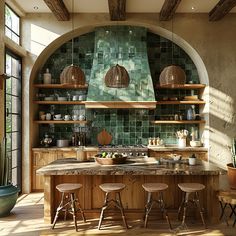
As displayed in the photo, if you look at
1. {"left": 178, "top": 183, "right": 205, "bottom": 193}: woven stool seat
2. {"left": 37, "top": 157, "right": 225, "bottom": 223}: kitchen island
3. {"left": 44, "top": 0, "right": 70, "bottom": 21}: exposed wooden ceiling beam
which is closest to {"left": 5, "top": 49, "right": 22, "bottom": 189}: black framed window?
{"left": 44, "top": 0, "right": 70, "bottom": 21}: exposed wooden ceiling beam

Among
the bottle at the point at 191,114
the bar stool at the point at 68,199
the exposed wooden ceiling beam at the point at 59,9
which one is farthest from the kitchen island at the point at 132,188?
the exposed wooden ceiling beam at the point at 59,9

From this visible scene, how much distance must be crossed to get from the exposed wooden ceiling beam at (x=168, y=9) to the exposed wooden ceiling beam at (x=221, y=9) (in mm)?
824

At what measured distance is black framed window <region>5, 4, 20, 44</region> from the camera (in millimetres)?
6043

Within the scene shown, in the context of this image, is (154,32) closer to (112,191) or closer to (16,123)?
(16,123)

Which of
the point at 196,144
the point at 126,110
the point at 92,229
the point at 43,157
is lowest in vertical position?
the point at 92,229

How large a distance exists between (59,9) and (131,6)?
1.45 metres

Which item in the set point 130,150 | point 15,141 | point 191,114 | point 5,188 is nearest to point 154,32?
point 191,114

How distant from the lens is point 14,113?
625 centimetres

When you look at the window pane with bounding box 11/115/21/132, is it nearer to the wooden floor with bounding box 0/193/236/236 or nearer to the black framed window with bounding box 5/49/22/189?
the black framed window with bounding box 5/49/22/189

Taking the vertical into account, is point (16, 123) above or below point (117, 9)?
below

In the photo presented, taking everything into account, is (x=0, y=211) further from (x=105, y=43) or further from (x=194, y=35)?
(x=194, y=35)

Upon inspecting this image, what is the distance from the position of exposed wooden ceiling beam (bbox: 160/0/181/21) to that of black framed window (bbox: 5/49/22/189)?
3.10m

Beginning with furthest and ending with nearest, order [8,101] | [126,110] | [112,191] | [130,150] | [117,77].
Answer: [126,110] → [130,150] → [8,101] → [117,77] → [112,191]

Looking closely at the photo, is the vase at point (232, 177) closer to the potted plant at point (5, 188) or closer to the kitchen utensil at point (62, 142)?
the kitchen utensil at point (62, 142)
